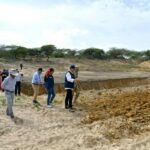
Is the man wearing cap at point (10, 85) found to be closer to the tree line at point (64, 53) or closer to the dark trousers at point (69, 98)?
the dark trousers at point (69, 98)

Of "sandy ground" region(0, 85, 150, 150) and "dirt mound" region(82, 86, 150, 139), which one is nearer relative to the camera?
"sandy ground" region(0, 85, 150, 150)

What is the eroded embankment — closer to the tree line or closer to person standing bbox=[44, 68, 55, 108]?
person standing bbox=[44, 68, 55, 108]

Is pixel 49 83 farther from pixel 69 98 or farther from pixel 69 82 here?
pixel 69 82

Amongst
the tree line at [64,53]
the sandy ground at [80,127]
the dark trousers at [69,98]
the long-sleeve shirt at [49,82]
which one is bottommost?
the sandy ground at [80,127]

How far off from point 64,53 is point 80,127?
67.1m

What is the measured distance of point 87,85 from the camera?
97.8 feet

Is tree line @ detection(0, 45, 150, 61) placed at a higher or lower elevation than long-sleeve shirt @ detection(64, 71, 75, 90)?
higher

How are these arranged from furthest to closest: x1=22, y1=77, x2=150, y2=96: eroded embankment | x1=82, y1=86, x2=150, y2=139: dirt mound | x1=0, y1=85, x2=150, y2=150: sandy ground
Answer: x1=22, y1=77, x2=150, y2=96: eroded embankment
x1=82, y1=86, x2=150, y2=139: dirt mound
x1=0, y1=85, x2=150, y2=150: sandy ground

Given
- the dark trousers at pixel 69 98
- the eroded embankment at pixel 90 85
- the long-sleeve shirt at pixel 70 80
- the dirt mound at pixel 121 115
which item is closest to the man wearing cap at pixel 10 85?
the dirt mound at pixel 121 115

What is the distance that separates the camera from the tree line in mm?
64375

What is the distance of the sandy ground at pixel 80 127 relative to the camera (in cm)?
1159

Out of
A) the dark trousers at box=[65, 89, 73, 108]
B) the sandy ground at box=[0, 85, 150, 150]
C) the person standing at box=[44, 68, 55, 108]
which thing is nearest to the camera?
the sandy ground at box=[0, 85, 150, 150]

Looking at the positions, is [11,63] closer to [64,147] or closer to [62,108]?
[62,108]

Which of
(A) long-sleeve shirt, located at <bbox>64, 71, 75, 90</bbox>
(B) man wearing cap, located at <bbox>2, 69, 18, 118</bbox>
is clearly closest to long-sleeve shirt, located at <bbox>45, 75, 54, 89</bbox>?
(A) long-sleeve shirt, located at <bbox>64, 71, 75, 90</bbox>
